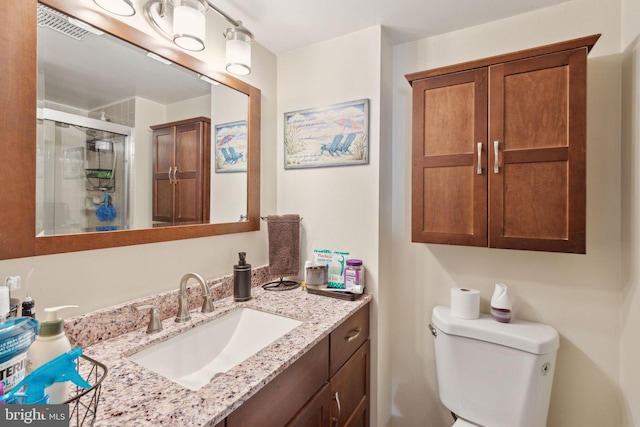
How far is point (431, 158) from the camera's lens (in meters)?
1.41

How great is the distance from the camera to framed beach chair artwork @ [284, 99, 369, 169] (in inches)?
61.2

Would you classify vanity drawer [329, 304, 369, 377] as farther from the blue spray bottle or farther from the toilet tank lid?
the blue spray bottle

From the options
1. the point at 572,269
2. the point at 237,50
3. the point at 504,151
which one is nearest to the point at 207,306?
the point at 237,50

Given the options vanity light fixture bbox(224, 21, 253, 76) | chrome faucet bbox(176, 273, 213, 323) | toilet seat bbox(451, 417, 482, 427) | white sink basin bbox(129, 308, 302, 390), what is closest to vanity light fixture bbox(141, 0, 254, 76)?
vanity light fixture bbox(224, 21, 253, 76)

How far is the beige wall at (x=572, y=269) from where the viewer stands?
1260 millimetres

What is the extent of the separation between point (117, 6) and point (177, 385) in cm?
121

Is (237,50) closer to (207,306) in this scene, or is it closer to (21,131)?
(21,131)

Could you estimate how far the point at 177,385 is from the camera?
2.45ft

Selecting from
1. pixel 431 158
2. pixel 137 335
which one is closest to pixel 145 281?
pixel 137 335

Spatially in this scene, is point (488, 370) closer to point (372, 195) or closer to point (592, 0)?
point (372, 195)

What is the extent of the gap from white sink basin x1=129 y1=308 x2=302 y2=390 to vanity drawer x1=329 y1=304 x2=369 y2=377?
172mm

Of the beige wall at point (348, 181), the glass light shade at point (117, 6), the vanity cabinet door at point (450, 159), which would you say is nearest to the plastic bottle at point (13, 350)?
the glass light shade at point (117, 6)

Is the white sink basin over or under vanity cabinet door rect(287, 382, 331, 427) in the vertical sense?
over

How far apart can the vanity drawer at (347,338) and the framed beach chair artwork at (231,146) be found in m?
0.97
